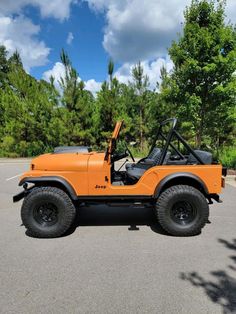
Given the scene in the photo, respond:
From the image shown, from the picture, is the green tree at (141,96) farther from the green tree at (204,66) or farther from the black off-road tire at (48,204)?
the black off-road tire at (48,204)

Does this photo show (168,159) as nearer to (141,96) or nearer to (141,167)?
(141,167)

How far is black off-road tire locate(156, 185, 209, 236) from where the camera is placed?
4.28 m

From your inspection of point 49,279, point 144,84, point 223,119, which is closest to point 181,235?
point 49,279

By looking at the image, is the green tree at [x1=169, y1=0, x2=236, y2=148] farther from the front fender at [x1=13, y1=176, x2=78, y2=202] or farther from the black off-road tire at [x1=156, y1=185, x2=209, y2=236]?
the front fender at [x1=13, y1=176, x2=78, y2=202]

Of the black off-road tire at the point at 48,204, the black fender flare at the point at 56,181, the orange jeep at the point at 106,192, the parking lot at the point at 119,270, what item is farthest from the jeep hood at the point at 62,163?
the parking lot at the point at 119,270

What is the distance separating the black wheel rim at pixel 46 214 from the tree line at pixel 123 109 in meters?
7.83

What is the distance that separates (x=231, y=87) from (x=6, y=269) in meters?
9.32

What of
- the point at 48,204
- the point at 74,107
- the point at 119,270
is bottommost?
the point at 119,270

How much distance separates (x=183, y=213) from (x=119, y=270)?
1592 mm

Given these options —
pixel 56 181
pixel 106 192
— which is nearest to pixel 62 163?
pixel 56 181

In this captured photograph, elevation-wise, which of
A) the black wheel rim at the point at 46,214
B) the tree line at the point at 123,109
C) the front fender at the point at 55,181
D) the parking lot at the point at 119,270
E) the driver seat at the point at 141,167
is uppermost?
the tree line at the point at 123,109

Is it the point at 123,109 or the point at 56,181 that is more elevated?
the point at 123,109

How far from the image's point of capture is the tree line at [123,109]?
1089 centimetres

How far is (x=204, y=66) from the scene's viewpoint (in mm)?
10320
